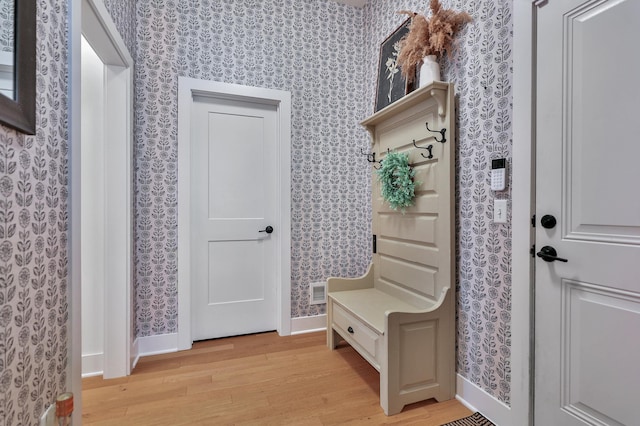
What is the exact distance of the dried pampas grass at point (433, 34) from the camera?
1.73m

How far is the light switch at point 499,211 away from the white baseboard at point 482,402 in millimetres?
Result: 930

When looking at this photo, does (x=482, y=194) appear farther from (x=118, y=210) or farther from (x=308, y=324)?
(x=118, y=210)

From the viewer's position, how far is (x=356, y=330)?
1.92 metres

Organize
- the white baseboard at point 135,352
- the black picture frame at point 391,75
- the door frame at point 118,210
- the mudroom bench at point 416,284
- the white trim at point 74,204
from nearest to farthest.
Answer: the white trim at point 74,204, the mudroom bench at point 416,284, the door frame at point 118,210, the white baseboard at point 135,352, the black picture frame at point 391,75

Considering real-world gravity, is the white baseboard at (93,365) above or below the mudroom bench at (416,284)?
below

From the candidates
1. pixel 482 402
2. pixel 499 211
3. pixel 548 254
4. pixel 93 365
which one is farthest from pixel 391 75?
pixel 93 365

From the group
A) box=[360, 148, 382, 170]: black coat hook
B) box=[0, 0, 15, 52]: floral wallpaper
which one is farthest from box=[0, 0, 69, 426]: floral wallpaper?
box=[360, 148, 382, 170]: black coat hook

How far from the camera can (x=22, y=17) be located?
91 centimetres

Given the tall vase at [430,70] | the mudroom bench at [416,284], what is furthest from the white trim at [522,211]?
the tall vase at [430,70]

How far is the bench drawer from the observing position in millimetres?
1710

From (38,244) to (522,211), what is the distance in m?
1.98

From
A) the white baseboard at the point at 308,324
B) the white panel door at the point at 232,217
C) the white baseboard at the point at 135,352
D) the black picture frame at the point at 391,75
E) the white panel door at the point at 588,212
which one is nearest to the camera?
the white panel door at the point at 588,212

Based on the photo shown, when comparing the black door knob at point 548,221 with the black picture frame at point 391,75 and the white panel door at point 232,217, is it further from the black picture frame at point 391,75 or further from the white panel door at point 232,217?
the white panel door at point 232,217

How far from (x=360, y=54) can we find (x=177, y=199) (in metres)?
2.16
